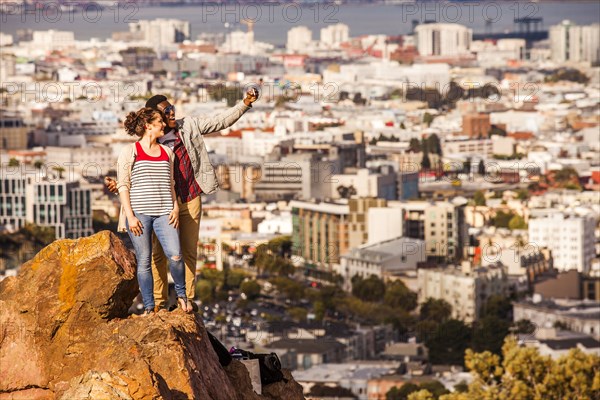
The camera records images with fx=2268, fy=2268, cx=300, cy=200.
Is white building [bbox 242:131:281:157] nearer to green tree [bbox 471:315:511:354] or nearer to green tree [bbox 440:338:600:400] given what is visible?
green tree [bbox 471:315:511:354]

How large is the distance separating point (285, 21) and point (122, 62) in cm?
1882

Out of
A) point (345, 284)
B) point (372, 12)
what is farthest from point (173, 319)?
point (372, 12)

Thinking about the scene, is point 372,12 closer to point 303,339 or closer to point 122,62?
point 122,62

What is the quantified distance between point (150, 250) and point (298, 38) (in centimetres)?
9494

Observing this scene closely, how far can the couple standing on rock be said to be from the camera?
495 centimetres

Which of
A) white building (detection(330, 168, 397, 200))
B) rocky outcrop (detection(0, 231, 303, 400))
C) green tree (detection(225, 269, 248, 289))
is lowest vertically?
green tree (detection(225, 269, 248, 289))

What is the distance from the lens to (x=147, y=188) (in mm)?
4969

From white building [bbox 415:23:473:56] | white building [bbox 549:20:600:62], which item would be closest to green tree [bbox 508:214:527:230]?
white building [bbox 549:20:600:62]

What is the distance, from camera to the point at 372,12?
371ft

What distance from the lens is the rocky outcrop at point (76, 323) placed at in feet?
14.9

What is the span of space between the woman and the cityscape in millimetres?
160

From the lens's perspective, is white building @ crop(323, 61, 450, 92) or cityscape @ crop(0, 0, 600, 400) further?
white building @ crop(323, 61, 450, 92)

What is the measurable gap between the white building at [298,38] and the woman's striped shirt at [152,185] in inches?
3646

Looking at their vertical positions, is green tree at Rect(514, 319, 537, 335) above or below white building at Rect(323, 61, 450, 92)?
below
